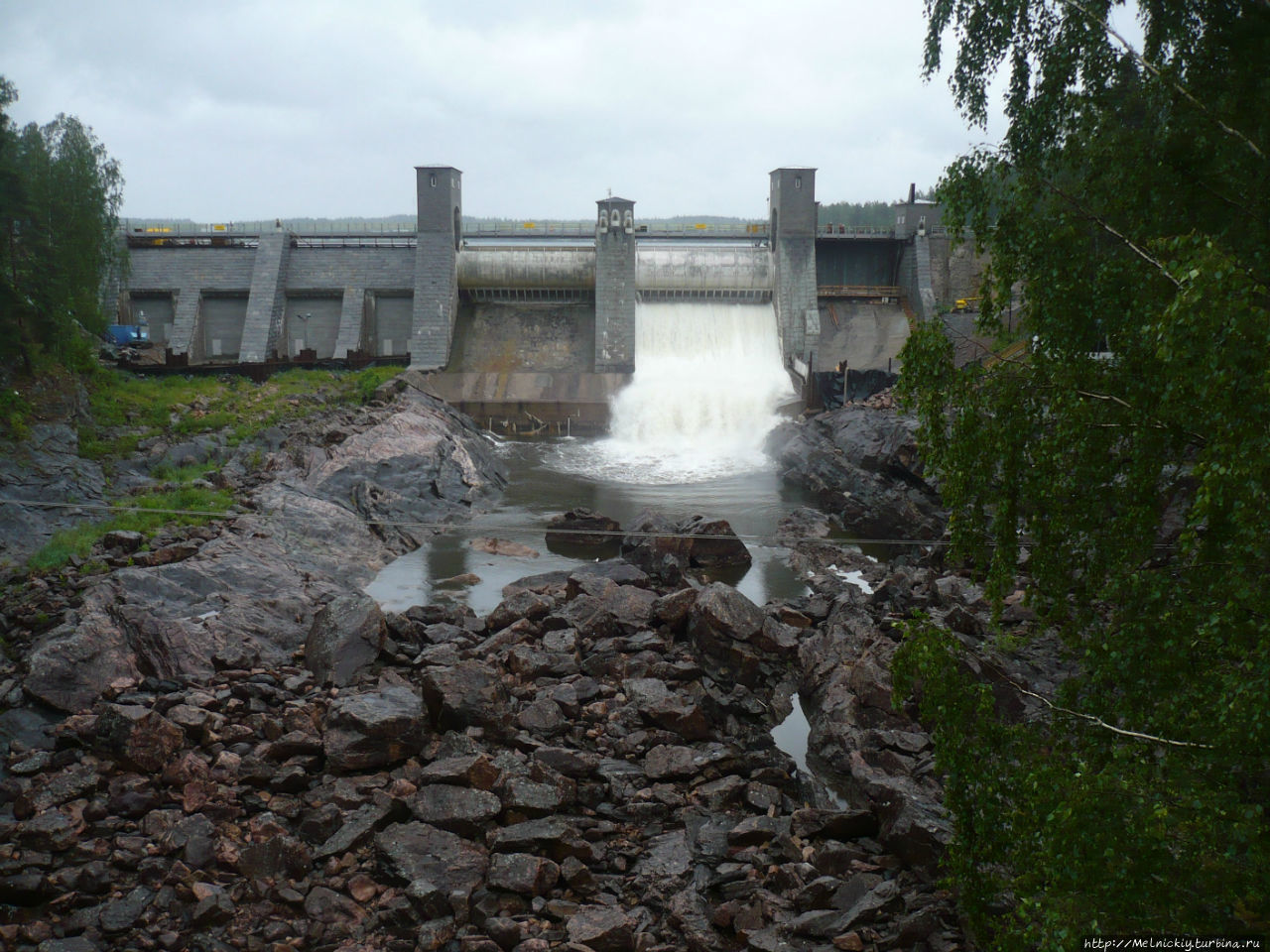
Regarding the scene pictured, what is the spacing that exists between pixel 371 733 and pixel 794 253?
31.9m

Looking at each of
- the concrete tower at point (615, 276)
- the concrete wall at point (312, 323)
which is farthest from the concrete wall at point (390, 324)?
the concrete tower at point (615, 276)

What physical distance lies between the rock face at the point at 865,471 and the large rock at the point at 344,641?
13.5m

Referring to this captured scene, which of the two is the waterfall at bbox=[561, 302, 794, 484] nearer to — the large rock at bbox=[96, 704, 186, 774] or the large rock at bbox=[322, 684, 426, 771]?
the large rock at bbox=[322, 684, 426, 771]

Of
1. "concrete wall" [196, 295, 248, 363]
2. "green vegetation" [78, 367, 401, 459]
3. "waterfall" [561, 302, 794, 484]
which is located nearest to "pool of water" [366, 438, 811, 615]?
"waterfall" [561, 302, 794, 484]

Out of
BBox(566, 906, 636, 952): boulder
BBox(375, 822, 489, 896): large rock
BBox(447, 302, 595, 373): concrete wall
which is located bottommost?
BBox(566, 906, 636, 952): boulder

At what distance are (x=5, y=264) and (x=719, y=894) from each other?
23083 millimetres

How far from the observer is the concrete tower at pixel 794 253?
120 feet

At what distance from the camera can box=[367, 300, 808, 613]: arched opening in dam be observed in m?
19.0

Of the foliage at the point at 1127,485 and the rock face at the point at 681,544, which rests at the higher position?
the foliage at the point at 1127,485

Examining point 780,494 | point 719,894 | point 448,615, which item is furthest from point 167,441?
point 719,894

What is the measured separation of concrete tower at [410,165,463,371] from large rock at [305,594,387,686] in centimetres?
2499

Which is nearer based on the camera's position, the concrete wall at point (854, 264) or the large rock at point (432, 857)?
the large rock at point (432, 857)

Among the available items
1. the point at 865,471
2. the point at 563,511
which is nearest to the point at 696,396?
the point at 865,471

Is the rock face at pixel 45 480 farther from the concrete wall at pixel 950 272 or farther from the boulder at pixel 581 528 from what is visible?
the concrete wall at pixel 950 272
